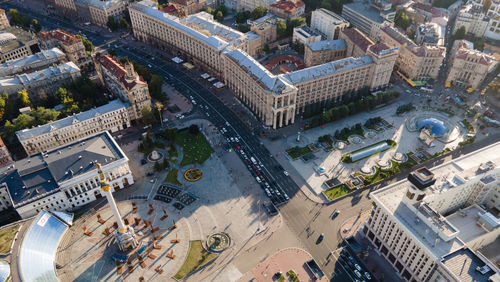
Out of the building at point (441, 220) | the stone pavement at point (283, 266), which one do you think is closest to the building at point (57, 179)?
the stone pavement at point (283, 266)

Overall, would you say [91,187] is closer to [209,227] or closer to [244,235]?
[209,227]

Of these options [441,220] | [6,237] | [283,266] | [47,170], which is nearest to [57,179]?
[47,170]

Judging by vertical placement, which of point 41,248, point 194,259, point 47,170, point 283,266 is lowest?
point 194,259

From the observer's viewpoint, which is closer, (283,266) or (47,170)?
(283,266)

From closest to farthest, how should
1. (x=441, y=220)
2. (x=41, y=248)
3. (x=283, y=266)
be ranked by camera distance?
(x=441, y=220) < (x=41, y=248) < (x=283, y=266)

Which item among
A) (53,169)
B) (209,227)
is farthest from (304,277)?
(53,169)

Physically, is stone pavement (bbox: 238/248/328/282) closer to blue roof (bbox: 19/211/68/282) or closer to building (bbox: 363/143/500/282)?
building (bbox: 363/143/500/282)

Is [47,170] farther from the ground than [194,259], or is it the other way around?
[47,170]

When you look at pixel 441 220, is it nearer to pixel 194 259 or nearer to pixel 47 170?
pixel 194 259
